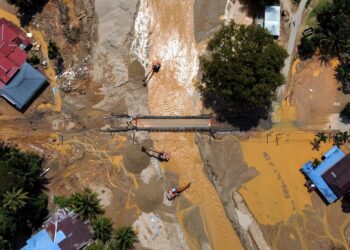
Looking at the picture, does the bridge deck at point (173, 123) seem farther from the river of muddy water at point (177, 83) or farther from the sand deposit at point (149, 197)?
the sand deposit at point (149, 197)

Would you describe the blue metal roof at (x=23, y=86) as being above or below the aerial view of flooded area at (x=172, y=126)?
above

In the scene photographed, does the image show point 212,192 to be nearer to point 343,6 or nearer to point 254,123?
point 254,123

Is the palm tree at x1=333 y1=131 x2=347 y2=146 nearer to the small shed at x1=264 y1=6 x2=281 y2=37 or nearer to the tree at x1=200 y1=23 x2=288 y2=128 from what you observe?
the tree at x1=200 y1=23 x2=288 y2=128

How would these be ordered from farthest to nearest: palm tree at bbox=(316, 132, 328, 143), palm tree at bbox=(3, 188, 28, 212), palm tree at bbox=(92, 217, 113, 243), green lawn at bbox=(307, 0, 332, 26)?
1. green lawn at bbox=(307, 0, 332, 26)
2. palm tree at bbox=(316, 132, 328, 143)
3. palm tree at bbox=(92, 217, 113, 243)
4. palm tree at bbox=(3, 188, 28, 212)

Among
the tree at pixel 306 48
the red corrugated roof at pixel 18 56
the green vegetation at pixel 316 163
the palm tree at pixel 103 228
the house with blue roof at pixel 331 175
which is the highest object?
the red corrugated roof at pixel 18 56

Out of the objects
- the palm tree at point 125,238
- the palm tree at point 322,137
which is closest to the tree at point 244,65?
the palm tree at point 322,137

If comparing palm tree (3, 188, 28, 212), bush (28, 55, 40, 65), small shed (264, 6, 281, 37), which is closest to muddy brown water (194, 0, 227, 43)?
small shed (264, 6, 281, 37)
